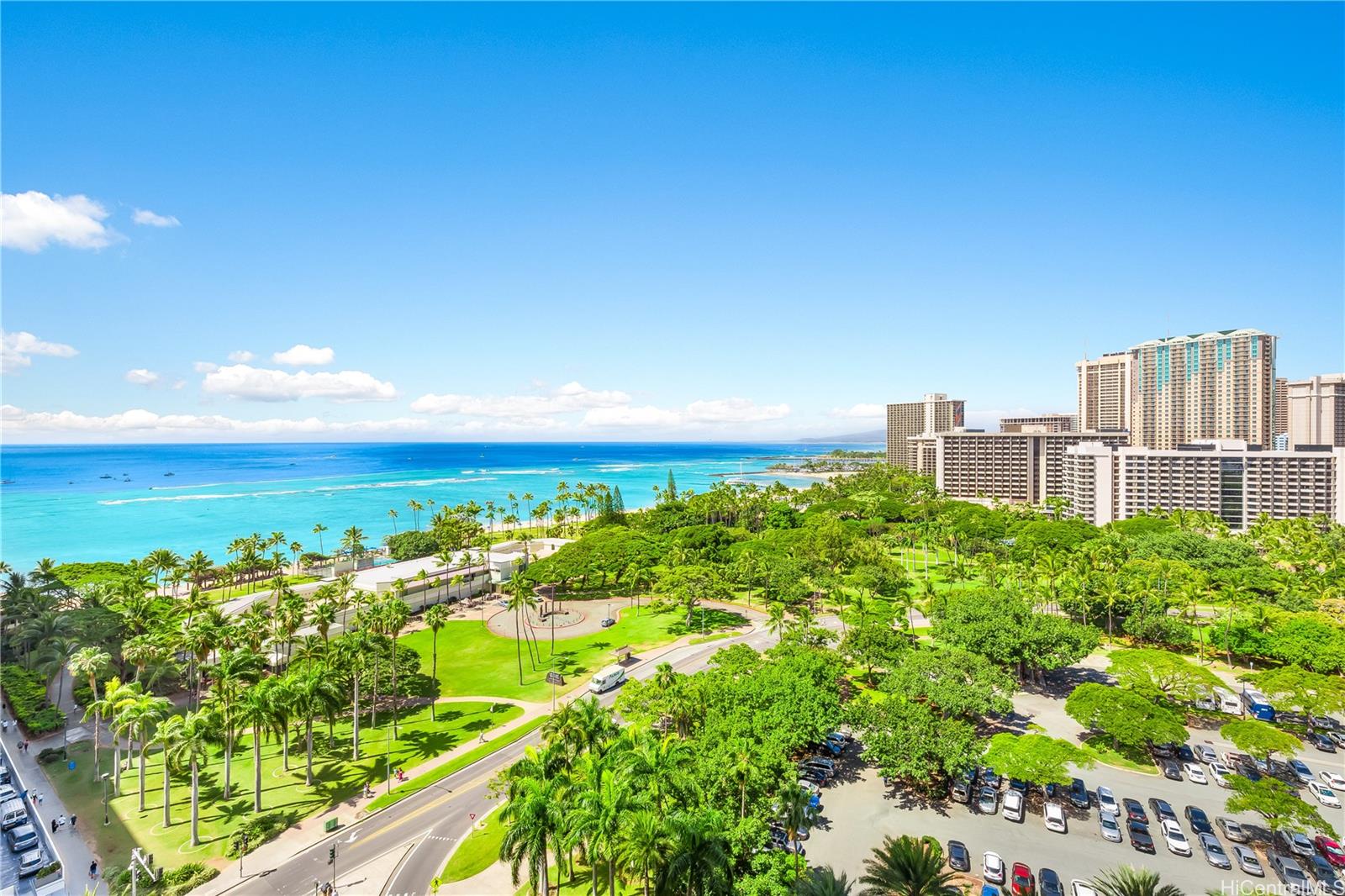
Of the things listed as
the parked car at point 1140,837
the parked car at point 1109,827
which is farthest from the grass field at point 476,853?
the parked car at point 1140,837

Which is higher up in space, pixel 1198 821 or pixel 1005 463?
pixel 1005 463

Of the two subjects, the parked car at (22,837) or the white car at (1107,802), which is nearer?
the parked car at (22,837)

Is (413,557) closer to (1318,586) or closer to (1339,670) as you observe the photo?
(1339,670)

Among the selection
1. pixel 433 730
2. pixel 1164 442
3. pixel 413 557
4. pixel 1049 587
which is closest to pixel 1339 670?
pixel 1049 587

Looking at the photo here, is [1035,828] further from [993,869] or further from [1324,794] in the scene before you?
[1324,794]

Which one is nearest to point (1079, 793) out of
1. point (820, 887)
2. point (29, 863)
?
point (820, 887)

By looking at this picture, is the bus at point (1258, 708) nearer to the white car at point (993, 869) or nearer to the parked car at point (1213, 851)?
the parked car at point (1213, 851)
